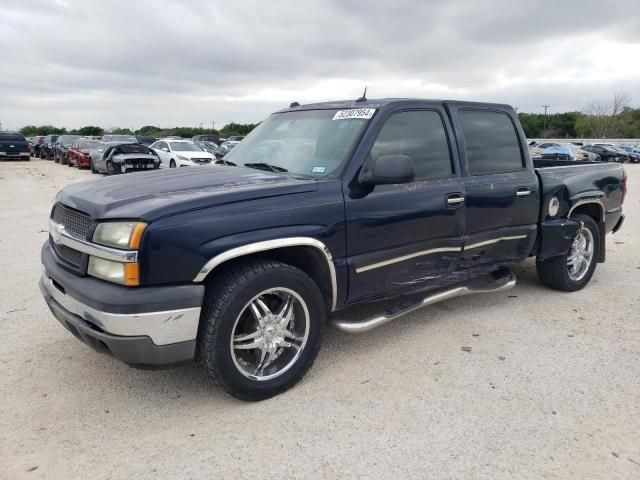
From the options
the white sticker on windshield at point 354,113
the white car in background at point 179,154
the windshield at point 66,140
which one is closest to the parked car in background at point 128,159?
→ the white car in background at point 179,154

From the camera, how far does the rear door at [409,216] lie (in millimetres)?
3410

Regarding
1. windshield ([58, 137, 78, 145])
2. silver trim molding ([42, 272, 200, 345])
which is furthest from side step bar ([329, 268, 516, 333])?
windshield ([58, 137, 78, 145])

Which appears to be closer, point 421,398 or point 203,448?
point 203,448

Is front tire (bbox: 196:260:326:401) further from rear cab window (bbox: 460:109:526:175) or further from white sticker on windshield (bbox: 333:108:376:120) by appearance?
rear cab window (bbox: 460:109:526:175)

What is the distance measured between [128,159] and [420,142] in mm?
16904

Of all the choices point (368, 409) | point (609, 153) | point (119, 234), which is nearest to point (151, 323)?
point (119, 234)

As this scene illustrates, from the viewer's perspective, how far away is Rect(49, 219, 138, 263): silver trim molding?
8.59 feet

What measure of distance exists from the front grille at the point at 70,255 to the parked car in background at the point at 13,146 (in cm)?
3180

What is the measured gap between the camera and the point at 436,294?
160 inches

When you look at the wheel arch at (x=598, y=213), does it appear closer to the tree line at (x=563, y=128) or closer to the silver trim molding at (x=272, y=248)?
the silver trim molding at (x=272, y=248)

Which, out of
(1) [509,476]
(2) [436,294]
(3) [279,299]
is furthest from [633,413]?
(3) [279,299]

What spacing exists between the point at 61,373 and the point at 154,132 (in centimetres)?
8471

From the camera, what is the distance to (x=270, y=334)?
3.12 meters

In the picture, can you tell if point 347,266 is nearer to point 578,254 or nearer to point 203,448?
point 203,448
